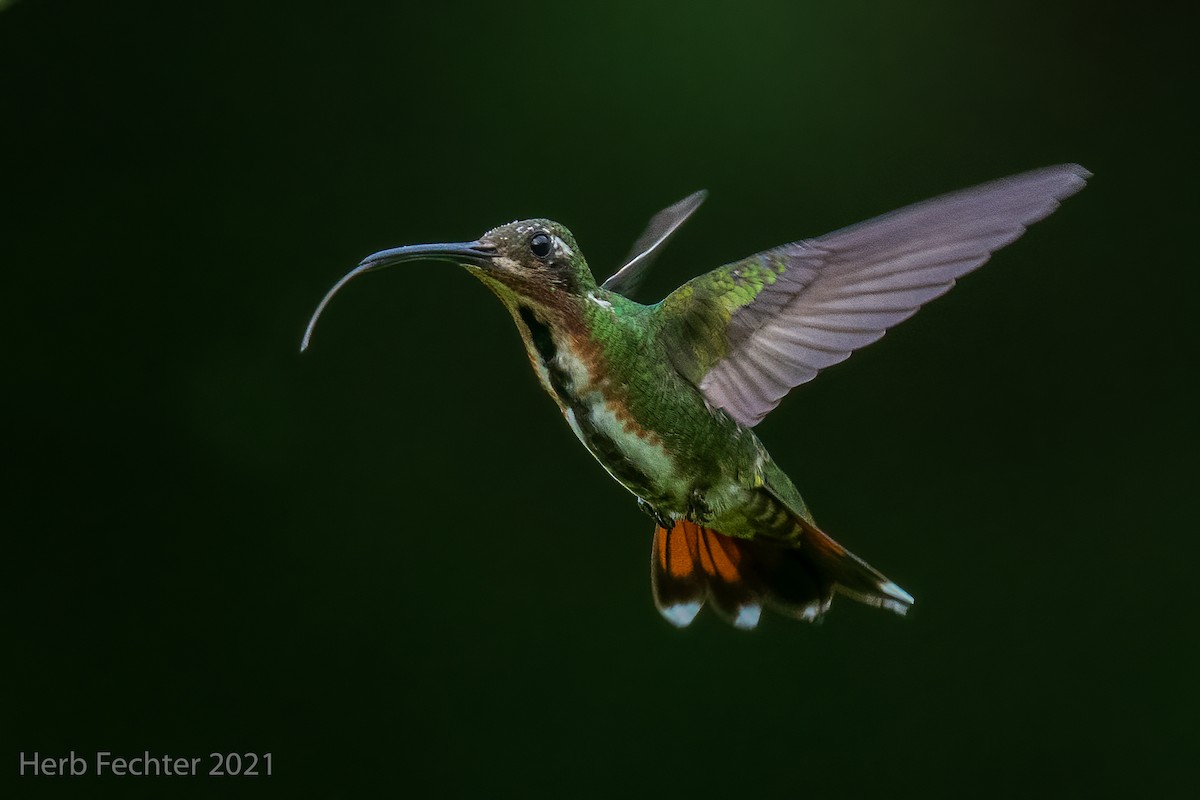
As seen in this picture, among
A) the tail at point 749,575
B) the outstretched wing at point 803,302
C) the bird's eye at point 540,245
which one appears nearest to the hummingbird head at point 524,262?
the bird's eye at point 540,245

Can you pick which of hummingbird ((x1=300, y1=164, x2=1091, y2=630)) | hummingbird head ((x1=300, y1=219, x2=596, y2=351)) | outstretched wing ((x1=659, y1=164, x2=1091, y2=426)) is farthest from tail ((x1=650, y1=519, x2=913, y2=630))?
hummingbird head ((x1=300, y1=219, x2=596, y2=351))

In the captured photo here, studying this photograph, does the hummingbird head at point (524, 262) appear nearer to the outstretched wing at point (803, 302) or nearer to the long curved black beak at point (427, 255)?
the long curved black beak at point (427, 255)

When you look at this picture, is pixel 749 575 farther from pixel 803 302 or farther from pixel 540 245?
pixel 540 245

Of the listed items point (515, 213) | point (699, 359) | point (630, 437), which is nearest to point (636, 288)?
point (699, 359)

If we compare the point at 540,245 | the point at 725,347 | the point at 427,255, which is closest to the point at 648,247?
the point at 725,347

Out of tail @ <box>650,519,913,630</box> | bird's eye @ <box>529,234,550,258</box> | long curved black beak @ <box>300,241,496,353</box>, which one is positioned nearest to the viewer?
long curved black beak @ <box>300,241,496,353</box>

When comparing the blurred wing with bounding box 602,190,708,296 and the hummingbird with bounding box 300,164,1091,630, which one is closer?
the hummingbird with bounding box 300,164,1091,630

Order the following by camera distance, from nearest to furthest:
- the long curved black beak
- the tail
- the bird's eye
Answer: the long curved black beak < the bird's eye < the tail

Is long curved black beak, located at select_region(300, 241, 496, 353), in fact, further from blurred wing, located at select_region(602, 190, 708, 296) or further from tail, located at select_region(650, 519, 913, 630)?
tail, located at select_region(650, 519, 913, 630)
